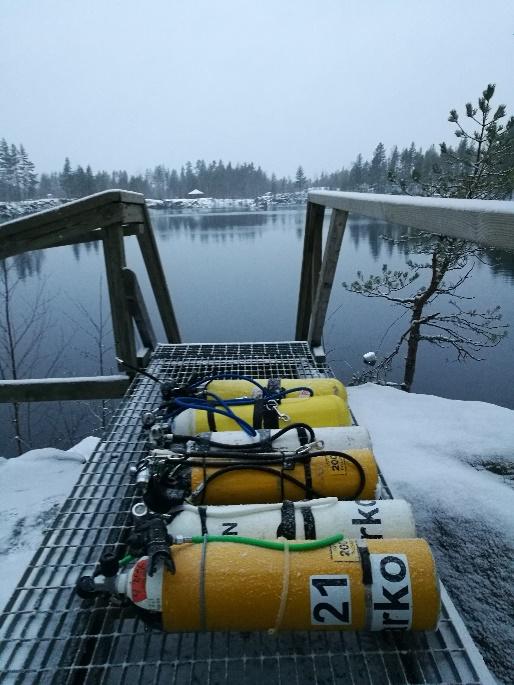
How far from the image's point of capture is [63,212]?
3.94 meters

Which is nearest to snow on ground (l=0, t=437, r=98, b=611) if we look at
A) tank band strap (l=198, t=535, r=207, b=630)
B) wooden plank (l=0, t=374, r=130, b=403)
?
wooden plank (l=0, t=374, r=130, b=403)

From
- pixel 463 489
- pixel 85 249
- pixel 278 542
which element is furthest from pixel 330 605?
pixel 85 249

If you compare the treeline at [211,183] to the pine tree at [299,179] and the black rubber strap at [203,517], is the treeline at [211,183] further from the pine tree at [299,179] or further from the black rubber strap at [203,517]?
the black rubber strap at [203,517]

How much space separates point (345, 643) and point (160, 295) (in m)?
4.41

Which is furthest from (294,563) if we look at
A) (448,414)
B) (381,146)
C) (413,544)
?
(381,146)

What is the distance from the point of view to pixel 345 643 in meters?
1.70

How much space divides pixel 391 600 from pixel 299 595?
0.30 meters

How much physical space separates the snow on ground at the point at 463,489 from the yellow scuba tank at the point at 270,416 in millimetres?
1063

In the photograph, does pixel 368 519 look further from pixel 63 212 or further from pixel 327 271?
pixel 63 212

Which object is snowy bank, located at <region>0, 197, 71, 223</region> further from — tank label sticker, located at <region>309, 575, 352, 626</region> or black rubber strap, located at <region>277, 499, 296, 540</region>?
tank label sticker, located at <region>309, 575, 352, 626</region>

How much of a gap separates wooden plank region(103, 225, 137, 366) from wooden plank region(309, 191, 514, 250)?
260cm

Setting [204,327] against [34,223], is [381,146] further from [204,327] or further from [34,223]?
[34,223]

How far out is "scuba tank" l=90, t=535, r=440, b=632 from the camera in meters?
1.49

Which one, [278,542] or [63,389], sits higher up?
[278,542]
